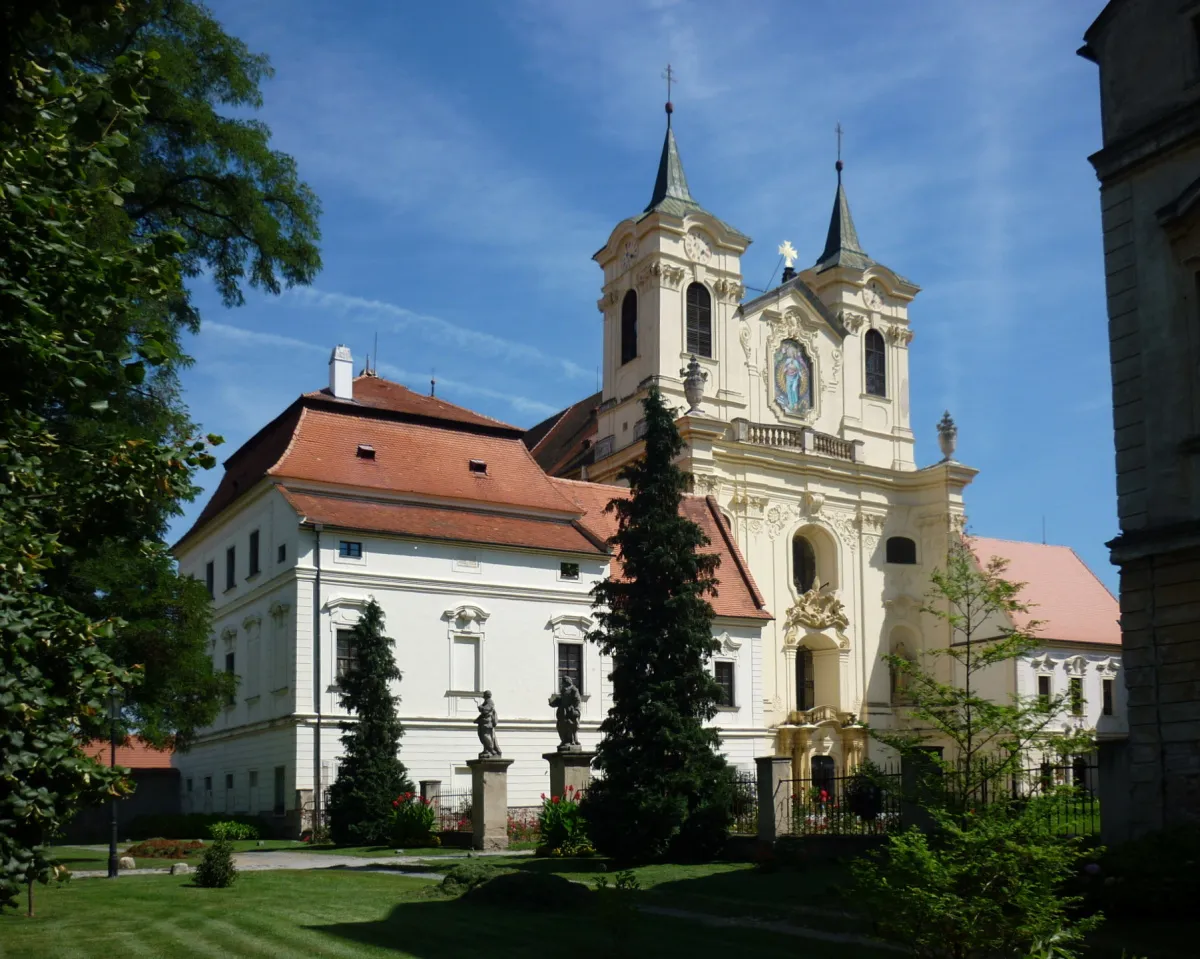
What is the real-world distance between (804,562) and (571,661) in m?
18.4

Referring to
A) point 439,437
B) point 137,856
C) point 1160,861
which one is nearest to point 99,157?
point 1160,861

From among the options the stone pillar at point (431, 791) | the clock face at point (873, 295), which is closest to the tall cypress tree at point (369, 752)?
the stone pillar at point (431, 791)

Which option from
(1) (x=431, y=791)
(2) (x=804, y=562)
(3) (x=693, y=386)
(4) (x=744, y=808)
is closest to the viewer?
(4) (x=744, y=808)

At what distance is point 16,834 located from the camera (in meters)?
8.00

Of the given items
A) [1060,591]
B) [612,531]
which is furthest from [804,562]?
[612,531]

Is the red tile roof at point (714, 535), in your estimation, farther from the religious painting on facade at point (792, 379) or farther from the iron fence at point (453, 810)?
the iron fence at point (453, 810)

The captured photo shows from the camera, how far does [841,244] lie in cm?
6056

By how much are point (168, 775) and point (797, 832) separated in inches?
1221

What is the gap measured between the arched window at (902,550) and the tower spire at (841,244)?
12.1 meters

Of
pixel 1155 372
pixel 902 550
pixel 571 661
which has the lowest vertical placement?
pixel 571 661

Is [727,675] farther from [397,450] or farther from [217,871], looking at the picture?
[217,871]

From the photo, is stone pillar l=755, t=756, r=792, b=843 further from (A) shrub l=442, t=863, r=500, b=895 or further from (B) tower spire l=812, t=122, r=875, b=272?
(B) tower spire l=812, t=122, r=875, b=272

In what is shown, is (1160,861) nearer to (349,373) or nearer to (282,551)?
(282,551)

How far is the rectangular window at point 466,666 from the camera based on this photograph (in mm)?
37500
